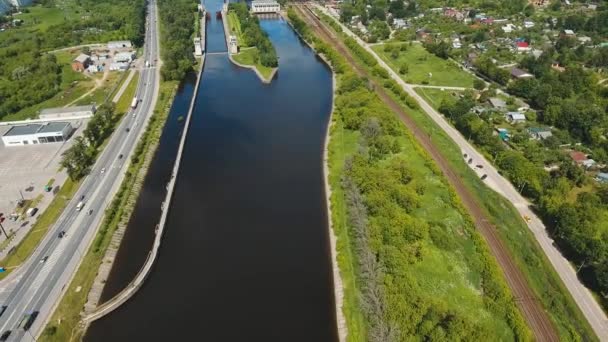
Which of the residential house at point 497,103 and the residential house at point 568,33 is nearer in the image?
the residential house at point 497,103

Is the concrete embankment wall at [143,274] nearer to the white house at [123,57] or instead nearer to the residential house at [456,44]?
the white house at [123,57]

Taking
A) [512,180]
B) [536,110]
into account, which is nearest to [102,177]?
[512,180]

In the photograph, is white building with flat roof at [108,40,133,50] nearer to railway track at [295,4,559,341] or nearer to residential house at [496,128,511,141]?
railway track at [295,4,559,341]

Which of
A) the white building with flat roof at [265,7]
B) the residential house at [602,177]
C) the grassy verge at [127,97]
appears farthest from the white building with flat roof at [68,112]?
the white building with flat roof at [265,7]

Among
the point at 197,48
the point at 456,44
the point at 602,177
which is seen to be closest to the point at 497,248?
the point at 602,177

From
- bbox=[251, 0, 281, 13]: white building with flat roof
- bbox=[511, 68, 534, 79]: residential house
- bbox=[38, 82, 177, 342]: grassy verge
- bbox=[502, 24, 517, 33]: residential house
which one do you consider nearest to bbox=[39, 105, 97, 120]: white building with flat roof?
bbox=[38, 82, 177, 342]: grassy verge

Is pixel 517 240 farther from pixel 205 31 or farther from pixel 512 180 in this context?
pixel 205 31
